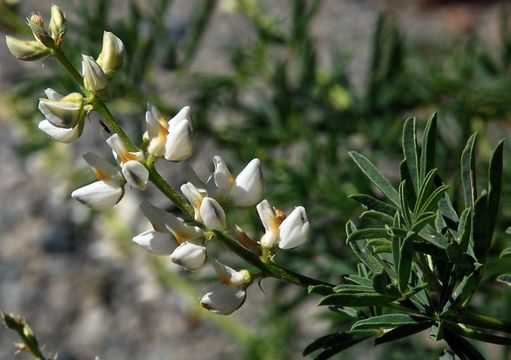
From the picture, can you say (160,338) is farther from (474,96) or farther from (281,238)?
(281,238)

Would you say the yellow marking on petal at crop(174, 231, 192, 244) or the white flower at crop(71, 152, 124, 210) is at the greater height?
the white flower at crop(71, 152, 124, 210)

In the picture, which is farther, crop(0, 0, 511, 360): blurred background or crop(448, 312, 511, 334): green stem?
crop(0, 0, 511, 360): blurred background

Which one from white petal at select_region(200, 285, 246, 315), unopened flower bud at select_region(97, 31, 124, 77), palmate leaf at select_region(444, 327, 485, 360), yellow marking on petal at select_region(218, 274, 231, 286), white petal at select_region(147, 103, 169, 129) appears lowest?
palmate leaf at select_region(444, 327, 485, 360)

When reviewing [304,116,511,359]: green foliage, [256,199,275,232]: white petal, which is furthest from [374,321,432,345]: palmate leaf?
[256,199,275,232]: white petal

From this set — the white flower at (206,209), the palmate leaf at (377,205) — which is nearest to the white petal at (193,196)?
the white flower at (206,209)

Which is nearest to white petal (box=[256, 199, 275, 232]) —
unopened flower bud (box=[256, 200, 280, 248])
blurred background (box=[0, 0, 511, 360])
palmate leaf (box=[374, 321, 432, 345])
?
unopened flower bud (box=[256, 200, 280, 248])

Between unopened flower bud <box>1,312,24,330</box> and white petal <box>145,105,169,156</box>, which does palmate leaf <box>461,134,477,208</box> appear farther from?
unopened flower bud <box>1,312,24,330</box>
